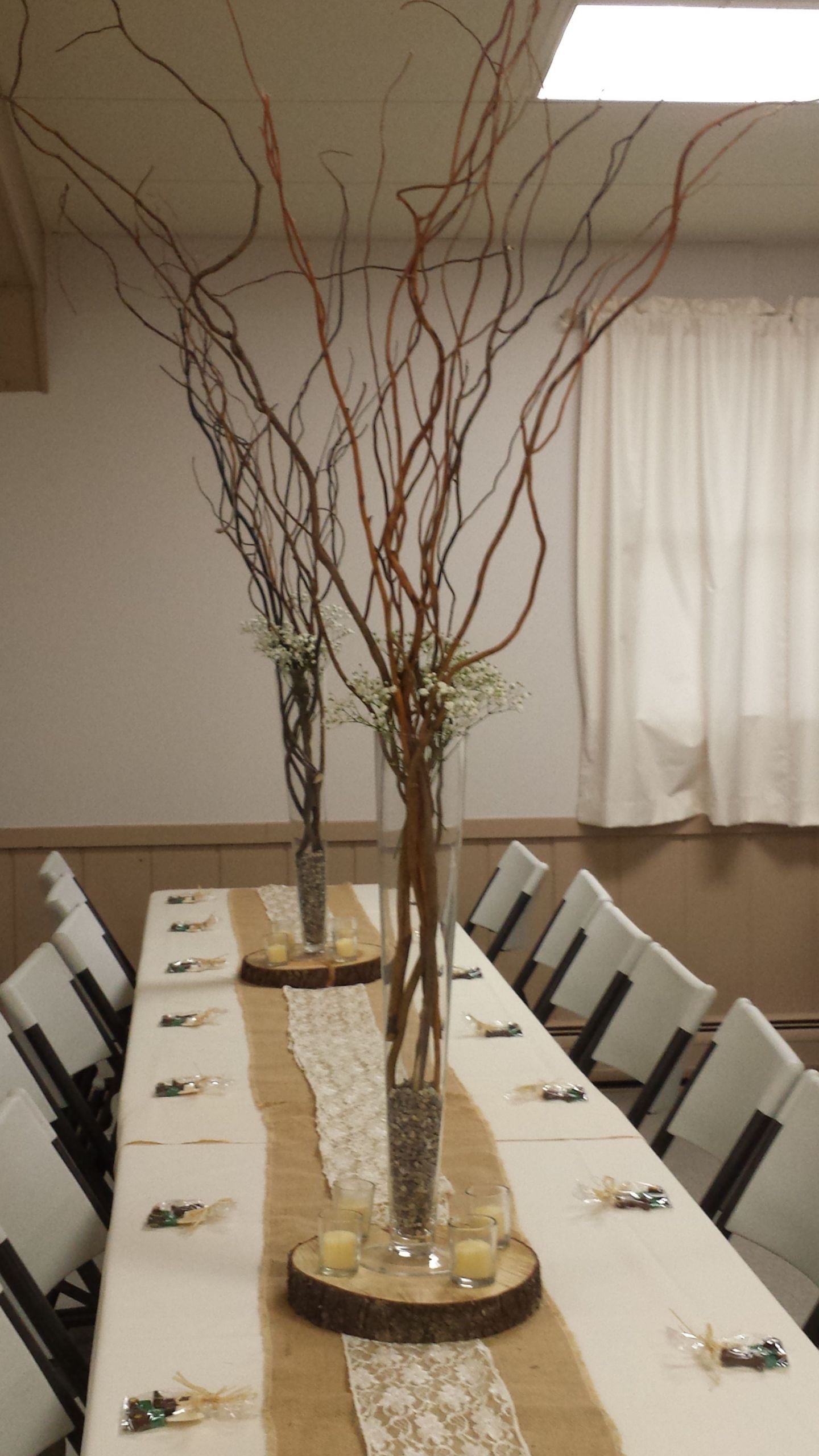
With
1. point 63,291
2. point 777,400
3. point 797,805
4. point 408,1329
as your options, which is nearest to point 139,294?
point 63,291

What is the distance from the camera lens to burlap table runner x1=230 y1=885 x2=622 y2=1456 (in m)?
1.30

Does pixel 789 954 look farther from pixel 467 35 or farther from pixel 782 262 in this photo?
pixel 467 35

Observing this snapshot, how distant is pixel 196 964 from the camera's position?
3.23 meters

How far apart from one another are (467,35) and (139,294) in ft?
6.12

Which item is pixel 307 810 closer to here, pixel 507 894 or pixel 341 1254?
pixel 507 894

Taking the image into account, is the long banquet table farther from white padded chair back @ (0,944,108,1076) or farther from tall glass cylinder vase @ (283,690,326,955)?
tall glass cylinder vase @ (283,690,326,955)

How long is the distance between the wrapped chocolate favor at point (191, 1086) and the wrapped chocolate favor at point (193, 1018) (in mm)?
328

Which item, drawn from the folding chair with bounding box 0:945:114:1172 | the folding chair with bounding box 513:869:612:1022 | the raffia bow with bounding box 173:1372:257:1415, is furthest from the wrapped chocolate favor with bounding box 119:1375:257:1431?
the folding chair with bounding box 513:869:612:1022

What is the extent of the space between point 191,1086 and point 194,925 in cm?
138

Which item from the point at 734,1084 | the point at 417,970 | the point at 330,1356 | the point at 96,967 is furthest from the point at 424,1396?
the point at 96,967

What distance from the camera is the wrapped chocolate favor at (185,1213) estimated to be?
Answer: 1774 mm

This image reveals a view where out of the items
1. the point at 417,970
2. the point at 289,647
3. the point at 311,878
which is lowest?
the point at 311,878

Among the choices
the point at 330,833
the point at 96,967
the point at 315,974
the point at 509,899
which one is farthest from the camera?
the point at 330,833

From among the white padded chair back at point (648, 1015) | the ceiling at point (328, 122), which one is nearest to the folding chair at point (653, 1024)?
the white padded chair back at point (648, 1015)
